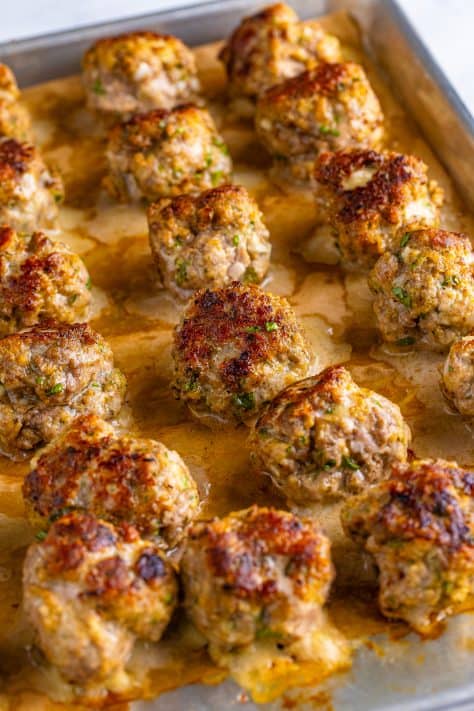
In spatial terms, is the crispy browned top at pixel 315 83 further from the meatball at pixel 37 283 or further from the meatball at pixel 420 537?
the meatball at pixel 420 537

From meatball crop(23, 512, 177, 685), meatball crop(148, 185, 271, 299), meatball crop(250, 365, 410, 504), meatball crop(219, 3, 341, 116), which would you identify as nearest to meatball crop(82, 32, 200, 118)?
meatball crop(219, 3, 341, 116)

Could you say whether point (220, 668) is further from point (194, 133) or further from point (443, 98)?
point (443, 98)

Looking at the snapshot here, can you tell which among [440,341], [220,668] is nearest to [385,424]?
[440,341]

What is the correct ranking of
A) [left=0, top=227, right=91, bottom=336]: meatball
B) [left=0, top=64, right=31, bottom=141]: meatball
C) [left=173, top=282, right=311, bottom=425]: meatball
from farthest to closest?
[left=0, top=64, right=31, bottom=141]: meatball
[left=0, top=227, right=91, bottom=336]: meatball
[left=173, top=282, right=311, bottom=425]: meatball

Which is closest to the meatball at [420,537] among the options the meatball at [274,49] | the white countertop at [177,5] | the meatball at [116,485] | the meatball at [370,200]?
the meatball at [116,485]

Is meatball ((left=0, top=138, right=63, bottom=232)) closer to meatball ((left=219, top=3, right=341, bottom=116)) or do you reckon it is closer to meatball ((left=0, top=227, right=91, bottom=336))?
meatball ((left=0, top=227, right=91, bottom=336))

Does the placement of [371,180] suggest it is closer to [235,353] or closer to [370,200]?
[370,200]
